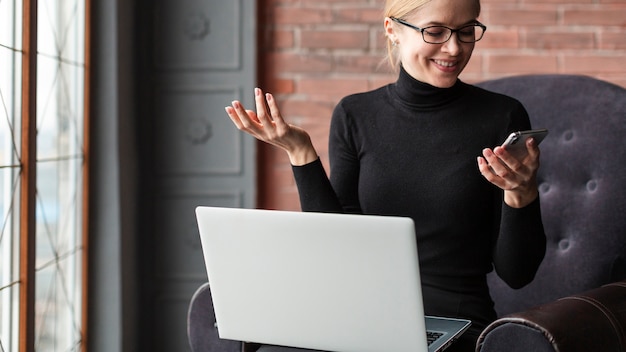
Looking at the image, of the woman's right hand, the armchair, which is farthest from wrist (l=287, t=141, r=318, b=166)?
the armchair

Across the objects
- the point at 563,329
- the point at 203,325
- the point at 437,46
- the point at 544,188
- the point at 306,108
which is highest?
the point at 437,46

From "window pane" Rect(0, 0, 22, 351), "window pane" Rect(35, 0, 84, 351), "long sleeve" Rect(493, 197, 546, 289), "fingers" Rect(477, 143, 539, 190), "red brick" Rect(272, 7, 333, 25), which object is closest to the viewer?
"fingers" Rect(477, 143, 539, 190)

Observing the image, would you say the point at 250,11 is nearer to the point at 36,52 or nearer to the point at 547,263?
the point at 36,52

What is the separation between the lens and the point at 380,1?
2768 millimetres

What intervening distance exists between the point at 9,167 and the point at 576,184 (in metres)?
1.43

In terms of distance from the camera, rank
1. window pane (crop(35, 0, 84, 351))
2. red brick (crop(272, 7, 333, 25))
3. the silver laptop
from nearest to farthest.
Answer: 1. the silver laptop
2. window pane (crop(35, 0, 84, 351))
3. red brick (crop(272, 7, 333, 25))

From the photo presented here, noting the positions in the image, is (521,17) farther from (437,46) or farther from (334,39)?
(437,46)

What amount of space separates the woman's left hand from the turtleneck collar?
0.33m

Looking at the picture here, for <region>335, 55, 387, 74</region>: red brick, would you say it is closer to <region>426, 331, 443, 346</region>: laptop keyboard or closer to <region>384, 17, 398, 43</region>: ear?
<region>384, 17, 398, 43</region>: ear

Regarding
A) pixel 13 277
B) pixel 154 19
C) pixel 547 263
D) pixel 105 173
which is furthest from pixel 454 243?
pixel 154 19

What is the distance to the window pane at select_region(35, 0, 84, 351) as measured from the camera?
225cm

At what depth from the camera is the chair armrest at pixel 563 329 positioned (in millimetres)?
1318

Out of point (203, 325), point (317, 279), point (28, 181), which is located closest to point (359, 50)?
point (28, 181)

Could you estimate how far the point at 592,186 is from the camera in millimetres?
2068
